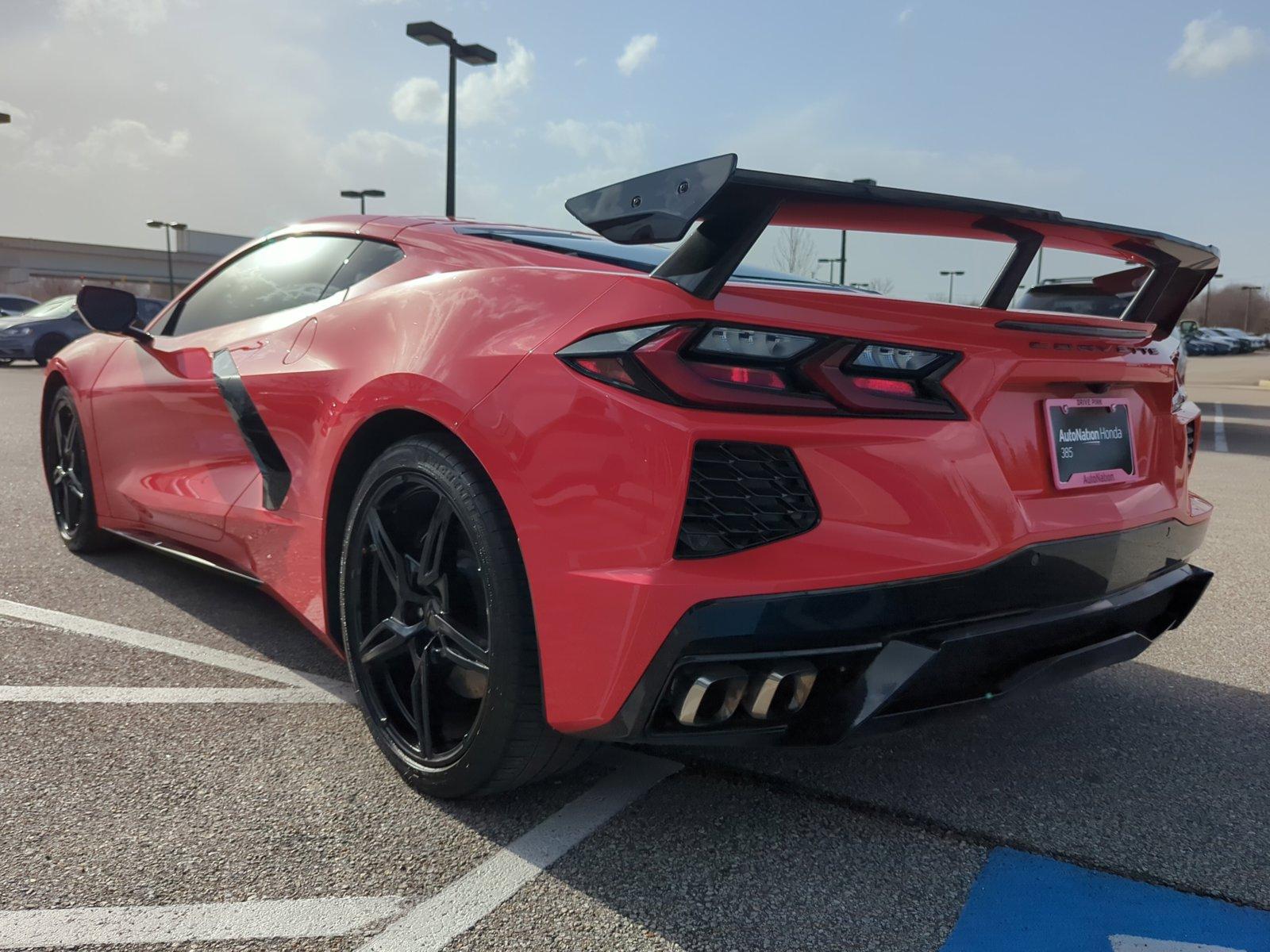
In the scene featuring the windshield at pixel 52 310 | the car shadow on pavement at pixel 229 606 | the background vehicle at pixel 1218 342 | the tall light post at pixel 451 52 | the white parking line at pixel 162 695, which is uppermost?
the tall light post at pixel 451 52

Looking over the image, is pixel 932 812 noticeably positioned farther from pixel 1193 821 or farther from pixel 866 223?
pixel 866 223

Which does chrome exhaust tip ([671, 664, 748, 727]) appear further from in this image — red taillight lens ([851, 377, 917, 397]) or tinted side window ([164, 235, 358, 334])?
tinted side window ([164, 235, 358, 334])

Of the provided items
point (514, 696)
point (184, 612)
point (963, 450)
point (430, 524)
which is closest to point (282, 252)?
point (184, 612)

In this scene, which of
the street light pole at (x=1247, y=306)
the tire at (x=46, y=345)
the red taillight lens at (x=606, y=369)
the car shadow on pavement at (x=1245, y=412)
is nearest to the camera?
the red taillight lens at (x=606, y=369)

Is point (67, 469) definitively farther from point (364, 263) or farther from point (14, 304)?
point (14, 304)

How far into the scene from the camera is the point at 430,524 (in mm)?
2336

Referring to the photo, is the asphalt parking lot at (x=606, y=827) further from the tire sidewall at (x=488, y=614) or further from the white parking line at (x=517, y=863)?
the tire sidewall at (x=488, y=614)

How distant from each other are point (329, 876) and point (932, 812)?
128 centimetres

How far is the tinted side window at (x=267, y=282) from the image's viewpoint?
3.13m

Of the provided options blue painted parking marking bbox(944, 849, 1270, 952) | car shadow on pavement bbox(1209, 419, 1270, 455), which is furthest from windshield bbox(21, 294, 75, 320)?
blue painted parking marking bbox(944, 849, 1270, 952)

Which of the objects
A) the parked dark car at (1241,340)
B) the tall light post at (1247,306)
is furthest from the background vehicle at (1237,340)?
the tall light post at (1247,306)

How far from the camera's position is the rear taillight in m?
1.86

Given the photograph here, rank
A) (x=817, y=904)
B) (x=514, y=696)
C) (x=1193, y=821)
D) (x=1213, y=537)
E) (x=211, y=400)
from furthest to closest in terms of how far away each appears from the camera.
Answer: (x=1213, y=537)
(x=211, y=400)
(x=1193, y=821)
(x=514, y=696)
(x=817, y=904)

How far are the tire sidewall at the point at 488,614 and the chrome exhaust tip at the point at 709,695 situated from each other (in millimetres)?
351
